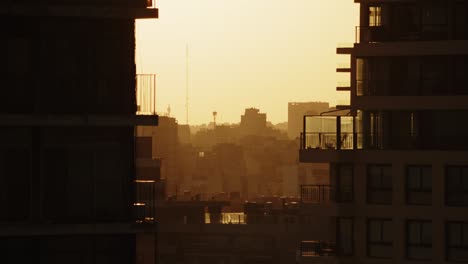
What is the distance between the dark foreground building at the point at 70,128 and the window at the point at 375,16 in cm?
2158

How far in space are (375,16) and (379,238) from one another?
6.62m

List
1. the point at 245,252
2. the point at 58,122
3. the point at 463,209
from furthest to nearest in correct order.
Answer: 1. the point at 245,252
2. the point at 463,209
3. the point at 58,122

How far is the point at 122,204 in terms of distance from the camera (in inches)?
1435

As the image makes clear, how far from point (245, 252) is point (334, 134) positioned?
199 ft

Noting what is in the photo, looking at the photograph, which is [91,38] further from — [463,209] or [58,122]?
[463,209]

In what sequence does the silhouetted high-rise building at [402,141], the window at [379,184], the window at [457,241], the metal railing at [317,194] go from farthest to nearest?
the metal railing at [317,194], the window at [379,184], the silhouetted high-rise building at [402,141], the window at [457,241]

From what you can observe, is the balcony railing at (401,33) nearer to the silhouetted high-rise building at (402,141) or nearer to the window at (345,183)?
the silhouetted high-rise building at (402,141)

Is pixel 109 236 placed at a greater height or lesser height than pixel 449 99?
lesser

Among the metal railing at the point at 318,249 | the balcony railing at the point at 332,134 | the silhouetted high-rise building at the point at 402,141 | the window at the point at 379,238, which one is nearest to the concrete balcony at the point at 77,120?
the silhouetted high-rise building at the point at 402,141

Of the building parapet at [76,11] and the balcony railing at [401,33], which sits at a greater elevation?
the balcony railing at [401,33]

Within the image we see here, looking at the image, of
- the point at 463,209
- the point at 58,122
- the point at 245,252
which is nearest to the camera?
the point at 58,122

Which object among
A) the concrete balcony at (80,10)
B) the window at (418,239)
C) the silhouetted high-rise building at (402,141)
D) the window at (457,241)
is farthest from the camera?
the silhouetted high-rise building at (402,141)

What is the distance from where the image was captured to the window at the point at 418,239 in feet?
180

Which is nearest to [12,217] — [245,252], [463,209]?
[463,209]
